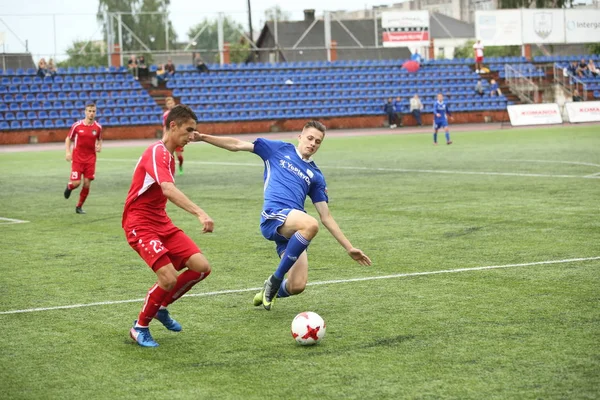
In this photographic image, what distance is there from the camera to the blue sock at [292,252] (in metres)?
7.43

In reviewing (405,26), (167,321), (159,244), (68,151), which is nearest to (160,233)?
(159,244)

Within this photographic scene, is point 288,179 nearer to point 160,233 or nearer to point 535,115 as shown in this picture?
point 160,233

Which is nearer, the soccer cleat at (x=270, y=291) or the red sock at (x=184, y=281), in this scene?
the red sock at (x=184, y=281)

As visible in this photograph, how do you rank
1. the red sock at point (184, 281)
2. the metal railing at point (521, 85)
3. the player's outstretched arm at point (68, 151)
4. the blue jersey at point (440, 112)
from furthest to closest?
the metal railing at point (521, 85)
the blue jersey at point (440, 112)
the player's outstretched arm at point (68, 151)
the red sock at point (184, 281)

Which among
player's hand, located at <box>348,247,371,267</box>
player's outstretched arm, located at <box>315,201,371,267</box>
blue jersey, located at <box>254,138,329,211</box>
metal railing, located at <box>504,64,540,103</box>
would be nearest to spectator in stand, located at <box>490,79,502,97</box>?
metal railing, located at <box>504,64,540,103</box>

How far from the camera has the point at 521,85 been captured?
172 ft

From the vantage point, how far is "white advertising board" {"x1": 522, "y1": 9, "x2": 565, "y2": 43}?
54.2m

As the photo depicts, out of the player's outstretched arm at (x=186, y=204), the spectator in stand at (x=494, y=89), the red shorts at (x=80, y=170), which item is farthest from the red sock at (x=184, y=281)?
the spectator in stand at (x=494, y=89)

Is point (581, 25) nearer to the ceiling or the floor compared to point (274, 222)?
nearer to the ceiling

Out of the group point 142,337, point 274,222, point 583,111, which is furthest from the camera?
point 583,111

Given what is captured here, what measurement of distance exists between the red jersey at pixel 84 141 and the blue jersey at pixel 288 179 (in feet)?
30.9

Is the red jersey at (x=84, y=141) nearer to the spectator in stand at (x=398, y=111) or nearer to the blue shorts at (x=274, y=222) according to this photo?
the blue shorts at (x=274, y=222)

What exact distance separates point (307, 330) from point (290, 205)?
176cm

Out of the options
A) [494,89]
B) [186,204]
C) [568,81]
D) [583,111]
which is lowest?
[186,204]
